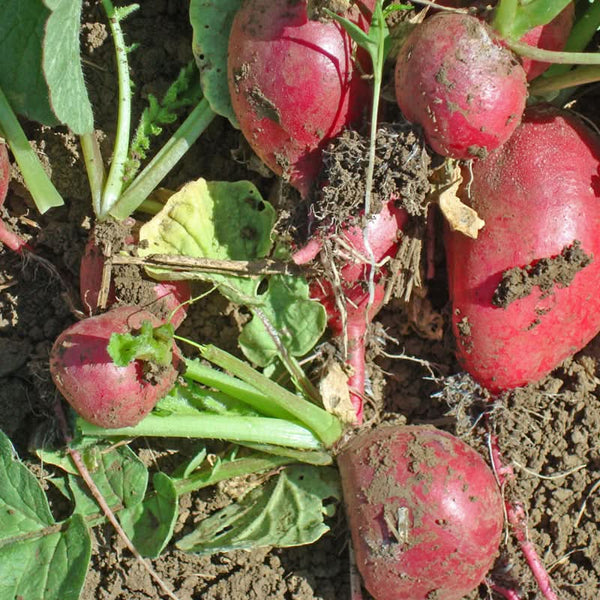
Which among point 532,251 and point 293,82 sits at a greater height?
point 293,82

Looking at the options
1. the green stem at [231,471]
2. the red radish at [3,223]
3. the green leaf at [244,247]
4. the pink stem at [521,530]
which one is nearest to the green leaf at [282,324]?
the green leaf at [244,247]

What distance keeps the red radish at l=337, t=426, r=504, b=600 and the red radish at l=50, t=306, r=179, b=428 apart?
0.50 m

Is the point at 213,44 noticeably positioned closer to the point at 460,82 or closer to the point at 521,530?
the point at 460,82

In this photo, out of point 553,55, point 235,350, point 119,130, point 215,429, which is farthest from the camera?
point 235,350

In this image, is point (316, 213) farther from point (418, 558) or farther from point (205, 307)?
point (418, 558)

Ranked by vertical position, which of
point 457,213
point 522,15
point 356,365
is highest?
point 522,15

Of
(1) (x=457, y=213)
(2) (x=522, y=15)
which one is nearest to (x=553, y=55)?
(2) (x=522, y=15)

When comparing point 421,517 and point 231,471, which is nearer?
point 421,517

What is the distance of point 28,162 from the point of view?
6.06 feet

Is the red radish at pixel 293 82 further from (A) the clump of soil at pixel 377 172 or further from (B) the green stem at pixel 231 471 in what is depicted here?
(B) the green stem at pixel 231 471

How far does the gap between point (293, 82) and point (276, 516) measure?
0.99 meters

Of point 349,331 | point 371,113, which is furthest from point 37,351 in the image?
point 371,113

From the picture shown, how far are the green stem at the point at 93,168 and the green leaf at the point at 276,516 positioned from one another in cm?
79

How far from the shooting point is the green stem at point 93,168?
6.00ft
